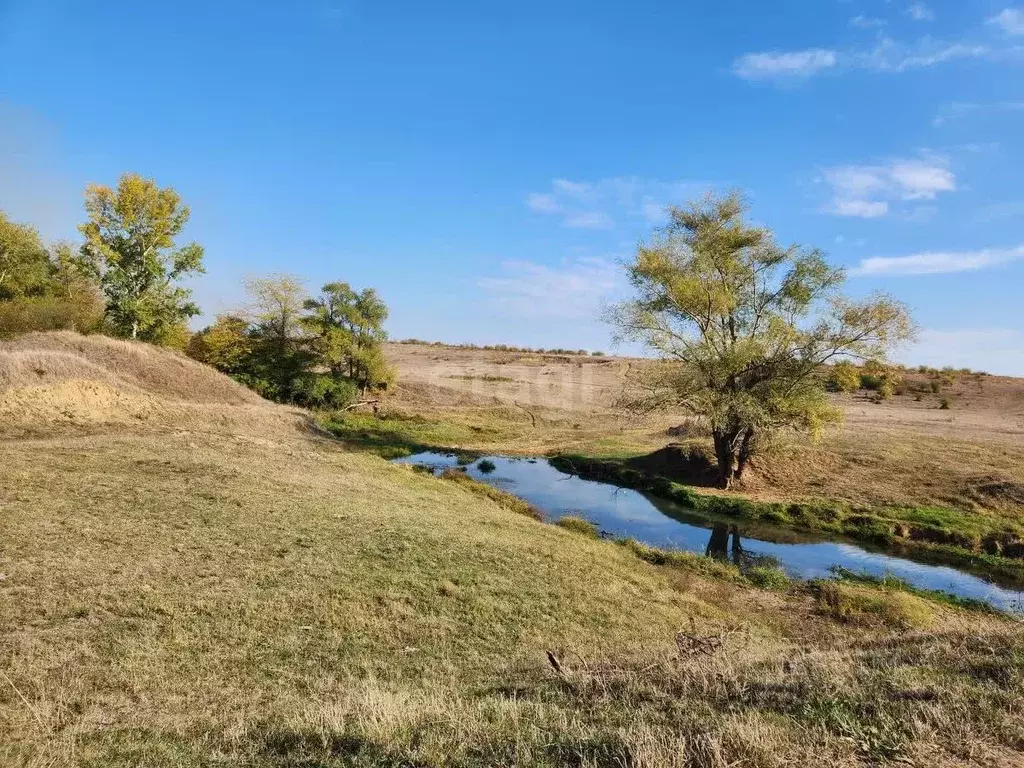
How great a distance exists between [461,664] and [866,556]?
19.0 m

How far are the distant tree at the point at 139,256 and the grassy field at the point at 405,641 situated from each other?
69.2 feet

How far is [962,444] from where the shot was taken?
3431 cm

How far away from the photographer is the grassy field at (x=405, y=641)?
5277mm

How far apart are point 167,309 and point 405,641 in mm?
39184

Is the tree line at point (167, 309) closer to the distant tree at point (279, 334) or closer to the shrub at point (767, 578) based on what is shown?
the distant tree at point (279, 334)

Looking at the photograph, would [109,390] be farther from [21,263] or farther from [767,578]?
[767,578]

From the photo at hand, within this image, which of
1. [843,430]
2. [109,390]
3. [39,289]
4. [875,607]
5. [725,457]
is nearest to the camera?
[875,607]

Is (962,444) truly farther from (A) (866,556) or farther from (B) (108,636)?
(B) (108,636)

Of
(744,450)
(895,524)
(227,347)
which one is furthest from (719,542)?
(227,347)

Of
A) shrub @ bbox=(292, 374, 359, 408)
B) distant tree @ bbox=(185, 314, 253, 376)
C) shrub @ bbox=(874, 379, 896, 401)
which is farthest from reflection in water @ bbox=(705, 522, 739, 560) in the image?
shrub @ bbox=(874, 379, 896, 401)

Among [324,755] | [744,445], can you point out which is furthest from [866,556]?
[324,755]

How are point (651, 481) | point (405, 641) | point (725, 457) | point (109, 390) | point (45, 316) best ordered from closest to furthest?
point (405, 641) < point (109, 390) < point (725, 457) < point (651, 481) < point (45, 316)

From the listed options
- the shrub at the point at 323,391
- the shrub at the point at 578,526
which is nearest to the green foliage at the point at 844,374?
the shrub at the point at 578,526

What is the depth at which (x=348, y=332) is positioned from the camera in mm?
48625
